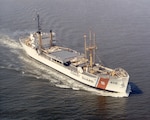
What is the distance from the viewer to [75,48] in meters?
96.1

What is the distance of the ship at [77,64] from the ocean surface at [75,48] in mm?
1780

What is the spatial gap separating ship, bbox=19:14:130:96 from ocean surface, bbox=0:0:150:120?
1.78m

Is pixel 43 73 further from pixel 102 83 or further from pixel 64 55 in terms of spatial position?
pixel 102 83

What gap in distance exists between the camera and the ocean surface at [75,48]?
214ft

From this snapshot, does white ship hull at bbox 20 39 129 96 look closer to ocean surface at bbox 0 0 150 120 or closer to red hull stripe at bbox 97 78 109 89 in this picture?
red hull stripe at bbox 97 78 109 89

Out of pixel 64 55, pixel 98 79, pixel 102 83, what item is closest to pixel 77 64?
pixel 64 55

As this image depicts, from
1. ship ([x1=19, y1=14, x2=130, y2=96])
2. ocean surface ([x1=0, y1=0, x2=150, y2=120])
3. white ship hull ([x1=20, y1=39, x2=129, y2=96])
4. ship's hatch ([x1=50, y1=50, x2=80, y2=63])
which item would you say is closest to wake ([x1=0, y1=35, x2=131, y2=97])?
ocean surface ([x1=0, y1=0, x2=150, y2=120])

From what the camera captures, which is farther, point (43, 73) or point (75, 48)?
point (75, 48)

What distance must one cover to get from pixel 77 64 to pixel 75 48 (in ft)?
46.6

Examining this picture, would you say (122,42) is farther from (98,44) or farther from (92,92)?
(92,92)

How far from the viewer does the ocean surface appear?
6519 centimetres

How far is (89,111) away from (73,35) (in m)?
43.4

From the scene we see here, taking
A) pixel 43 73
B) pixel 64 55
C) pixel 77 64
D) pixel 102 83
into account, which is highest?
pixel 64 55

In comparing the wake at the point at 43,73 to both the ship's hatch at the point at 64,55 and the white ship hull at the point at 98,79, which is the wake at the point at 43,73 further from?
the ship's hatch at the point at 64,55
